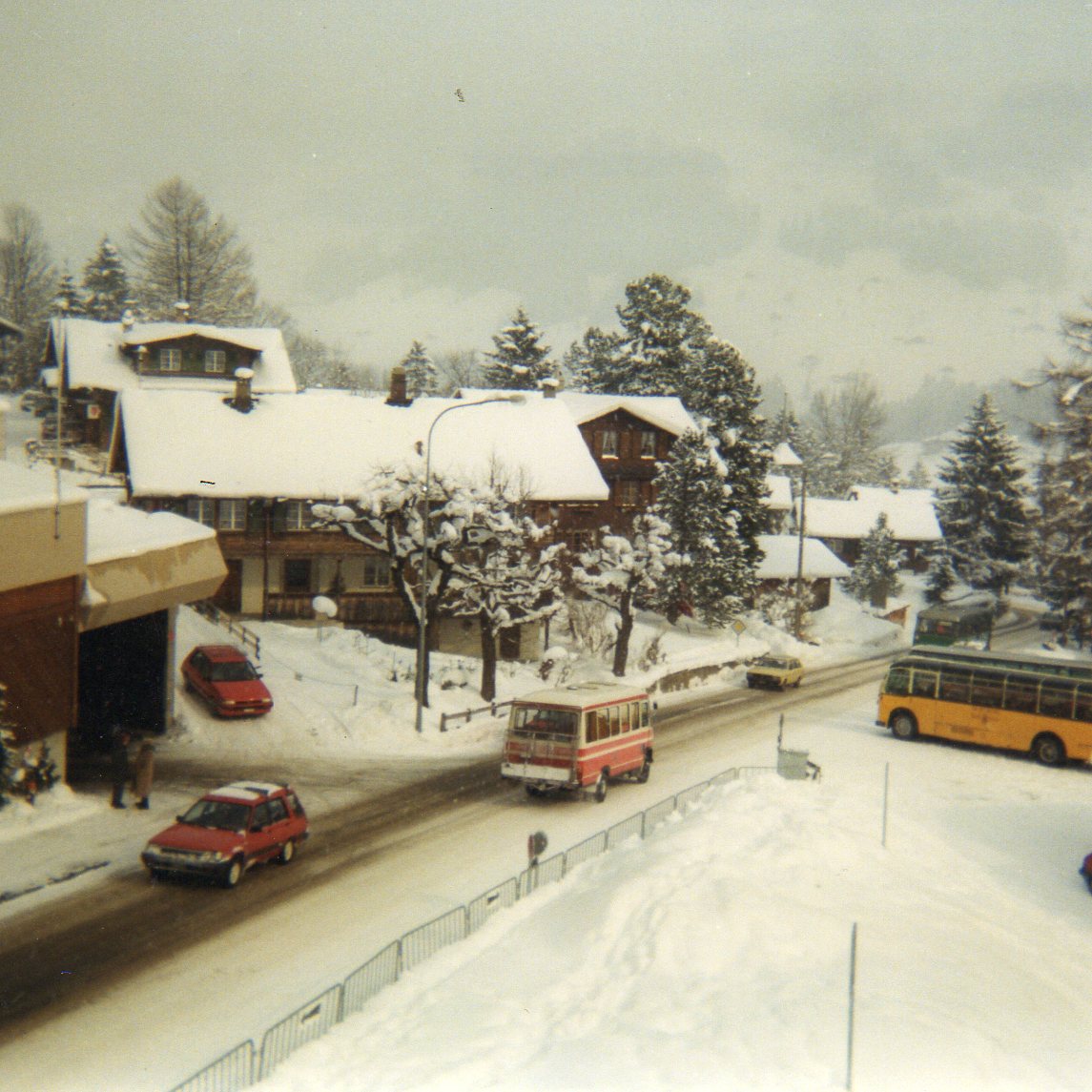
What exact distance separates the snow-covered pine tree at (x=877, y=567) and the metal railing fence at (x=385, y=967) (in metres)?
57.5

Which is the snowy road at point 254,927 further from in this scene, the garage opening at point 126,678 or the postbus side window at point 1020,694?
the postbus side window at point 1020,694

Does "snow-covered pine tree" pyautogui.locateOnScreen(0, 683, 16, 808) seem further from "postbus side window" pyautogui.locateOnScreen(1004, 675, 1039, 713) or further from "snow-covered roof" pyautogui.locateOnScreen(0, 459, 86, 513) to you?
"postbus side window" pyautogui.locateOnScreen(1004, 675, 1039, 713)

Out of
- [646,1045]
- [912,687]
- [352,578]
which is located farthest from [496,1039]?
[352,578]

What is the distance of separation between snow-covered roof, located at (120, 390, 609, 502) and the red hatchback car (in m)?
10.1

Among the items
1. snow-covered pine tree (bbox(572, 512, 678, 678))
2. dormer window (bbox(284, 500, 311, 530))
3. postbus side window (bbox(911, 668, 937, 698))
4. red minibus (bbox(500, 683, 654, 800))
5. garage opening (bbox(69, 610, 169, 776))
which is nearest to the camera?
red minibus (bbox(500, 683, 654, 800))

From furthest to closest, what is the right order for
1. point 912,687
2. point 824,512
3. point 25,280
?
point 824,512
point 912,687
point 25,280

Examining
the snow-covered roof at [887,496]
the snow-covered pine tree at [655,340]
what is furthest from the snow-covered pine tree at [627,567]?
the snow-covered roof at [887,496]

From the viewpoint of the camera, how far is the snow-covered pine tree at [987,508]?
71125 mm

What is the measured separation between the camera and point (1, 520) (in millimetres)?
16656

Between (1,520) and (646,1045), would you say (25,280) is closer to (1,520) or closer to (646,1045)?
(1,520)

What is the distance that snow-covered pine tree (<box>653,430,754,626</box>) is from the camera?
50750mm

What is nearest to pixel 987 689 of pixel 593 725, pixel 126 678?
pixel 593 725

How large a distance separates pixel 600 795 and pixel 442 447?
2516 cm

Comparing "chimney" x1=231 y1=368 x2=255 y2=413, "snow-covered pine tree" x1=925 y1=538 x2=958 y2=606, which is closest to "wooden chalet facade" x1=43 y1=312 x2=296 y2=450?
"chimney" x1=231 y1=368 x2=255 y2=413
